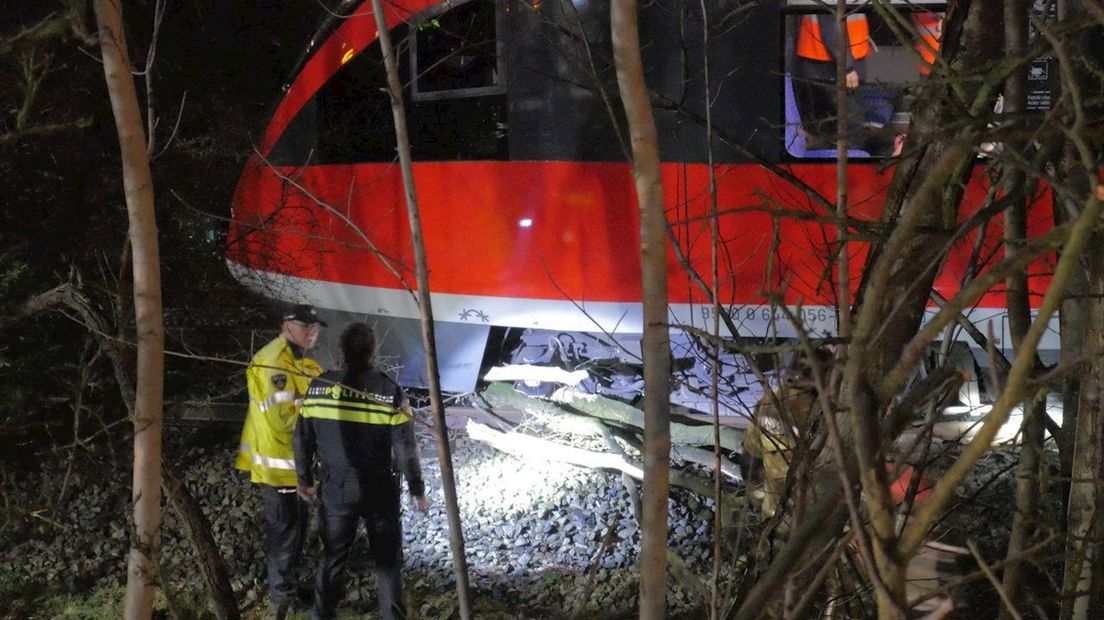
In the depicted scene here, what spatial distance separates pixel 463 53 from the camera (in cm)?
660

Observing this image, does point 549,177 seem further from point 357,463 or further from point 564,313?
point 357,463

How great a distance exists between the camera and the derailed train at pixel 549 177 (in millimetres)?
5898

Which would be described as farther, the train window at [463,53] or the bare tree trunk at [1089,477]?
the train window at [463,53]

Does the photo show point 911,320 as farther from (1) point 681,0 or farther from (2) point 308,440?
(2) point 308,440

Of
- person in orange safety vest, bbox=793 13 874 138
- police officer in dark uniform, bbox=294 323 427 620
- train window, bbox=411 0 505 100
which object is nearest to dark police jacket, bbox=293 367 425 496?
police officer in dark uniform, bbox=294 323 427 620

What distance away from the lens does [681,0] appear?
13.5ft

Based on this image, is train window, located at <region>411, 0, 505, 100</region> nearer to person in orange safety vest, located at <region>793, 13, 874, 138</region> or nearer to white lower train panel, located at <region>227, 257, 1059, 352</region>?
white lower train panel, located at <region>227, 257, 1059, 352</region>

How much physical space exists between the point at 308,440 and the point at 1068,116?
374cm

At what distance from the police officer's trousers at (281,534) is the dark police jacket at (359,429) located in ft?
2.00

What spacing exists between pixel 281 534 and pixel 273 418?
0.67m

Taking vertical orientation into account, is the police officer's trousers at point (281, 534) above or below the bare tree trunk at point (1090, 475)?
below

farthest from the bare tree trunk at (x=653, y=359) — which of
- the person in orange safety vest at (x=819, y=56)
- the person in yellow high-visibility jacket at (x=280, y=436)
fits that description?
the person in orange safety vest at (x=819, y=56)

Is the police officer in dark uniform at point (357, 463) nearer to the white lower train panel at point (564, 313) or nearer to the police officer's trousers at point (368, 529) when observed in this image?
the police officer's trousers at point (368, 529)

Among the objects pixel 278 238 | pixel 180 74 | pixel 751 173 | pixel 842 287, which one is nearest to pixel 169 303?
pixel 278 238
